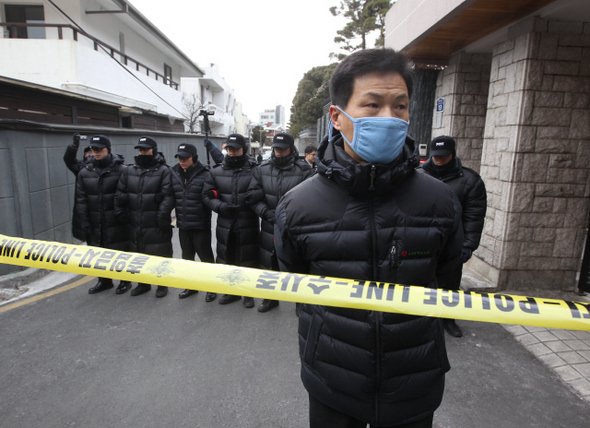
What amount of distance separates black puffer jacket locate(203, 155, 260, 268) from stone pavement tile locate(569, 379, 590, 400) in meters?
3.49

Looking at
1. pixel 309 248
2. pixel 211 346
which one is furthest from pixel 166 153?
pixel 309 248

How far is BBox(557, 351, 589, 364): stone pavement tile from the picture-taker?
335 centimetres

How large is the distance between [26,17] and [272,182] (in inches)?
621

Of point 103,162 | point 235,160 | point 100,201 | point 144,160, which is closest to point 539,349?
point 235,160

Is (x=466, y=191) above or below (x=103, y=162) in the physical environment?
below

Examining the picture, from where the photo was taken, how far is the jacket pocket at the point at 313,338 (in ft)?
5.11

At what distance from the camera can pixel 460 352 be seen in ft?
11.6

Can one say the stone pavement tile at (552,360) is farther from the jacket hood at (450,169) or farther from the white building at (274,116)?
the white building at (274,116)

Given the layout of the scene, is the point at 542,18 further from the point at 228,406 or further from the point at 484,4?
the point at 228,406

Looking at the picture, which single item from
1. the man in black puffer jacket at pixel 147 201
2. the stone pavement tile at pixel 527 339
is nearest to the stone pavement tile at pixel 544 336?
the stone pavement tile at pixel 527 339

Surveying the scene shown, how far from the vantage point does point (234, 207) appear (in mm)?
4707

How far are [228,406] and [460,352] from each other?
7.19 ft

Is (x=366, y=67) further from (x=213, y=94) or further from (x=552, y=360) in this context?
(x=213, y=94)

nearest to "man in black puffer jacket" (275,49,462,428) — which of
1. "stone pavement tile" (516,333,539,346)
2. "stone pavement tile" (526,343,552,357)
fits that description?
"stone pavement tile" (526,343,552,357)
